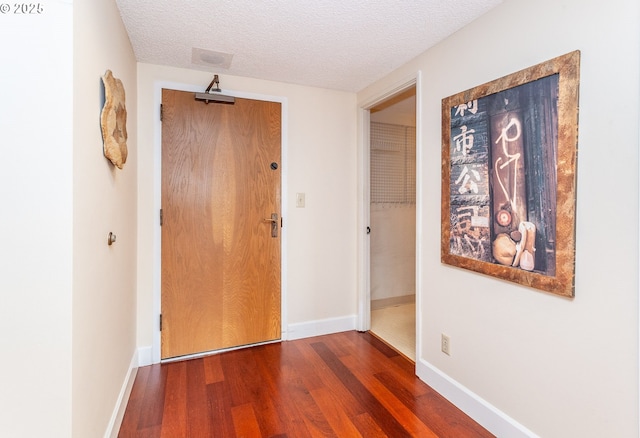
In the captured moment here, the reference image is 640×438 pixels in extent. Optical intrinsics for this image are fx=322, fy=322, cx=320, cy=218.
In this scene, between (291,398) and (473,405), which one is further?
(291,398)

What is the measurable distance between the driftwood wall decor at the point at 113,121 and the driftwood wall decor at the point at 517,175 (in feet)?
5.75

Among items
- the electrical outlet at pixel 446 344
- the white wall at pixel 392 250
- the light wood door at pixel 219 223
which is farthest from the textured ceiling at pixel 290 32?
the electrical outlet at pixel 446 344

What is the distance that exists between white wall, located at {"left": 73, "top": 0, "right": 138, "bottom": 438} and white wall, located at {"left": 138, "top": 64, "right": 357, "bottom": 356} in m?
0.68

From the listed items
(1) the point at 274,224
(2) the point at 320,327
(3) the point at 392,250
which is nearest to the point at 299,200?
(1) the point at 274,224

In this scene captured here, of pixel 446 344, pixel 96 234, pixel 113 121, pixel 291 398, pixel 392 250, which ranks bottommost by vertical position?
pixel 291 398

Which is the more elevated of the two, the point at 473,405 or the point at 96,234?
the point at 96,234

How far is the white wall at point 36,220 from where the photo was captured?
0.98 m

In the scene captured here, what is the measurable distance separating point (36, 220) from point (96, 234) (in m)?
0.32

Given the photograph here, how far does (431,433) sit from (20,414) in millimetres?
1713

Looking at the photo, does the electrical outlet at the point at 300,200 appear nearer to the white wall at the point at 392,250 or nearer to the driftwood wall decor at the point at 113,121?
the white wall at the point at 392,250

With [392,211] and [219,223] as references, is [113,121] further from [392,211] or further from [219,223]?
[392,211]

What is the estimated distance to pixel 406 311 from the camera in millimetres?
3561

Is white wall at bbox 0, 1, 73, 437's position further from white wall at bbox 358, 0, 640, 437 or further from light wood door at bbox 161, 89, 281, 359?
white wall at bbox 358, 0, 640, 437

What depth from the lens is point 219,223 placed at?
99.3 inches
